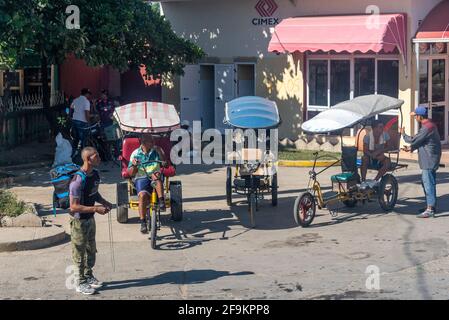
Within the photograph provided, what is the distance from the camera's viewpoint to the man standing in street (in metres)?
9.34

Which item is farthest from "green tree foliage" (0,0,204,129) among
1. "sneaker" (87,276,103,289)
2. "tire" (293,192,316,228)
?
"sneaker" (87,276,103,289)

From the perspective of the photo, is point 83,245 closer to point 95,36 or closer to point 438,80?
point 95,36

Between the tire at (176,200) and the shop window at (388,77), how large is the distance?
29.6 feet

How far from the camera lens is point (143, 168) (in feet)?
40.1

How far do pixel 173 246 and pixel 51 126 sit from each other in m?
9.83

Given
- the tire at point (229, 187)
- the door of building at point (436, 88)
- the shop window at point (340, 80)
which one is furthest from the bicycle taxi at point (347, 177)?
the shop window at point (340, 80)

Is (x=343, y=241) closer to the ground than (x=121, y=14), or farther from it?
closer to the ground

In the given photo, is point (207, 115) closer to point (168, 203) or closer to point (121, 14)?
point (121, 14)

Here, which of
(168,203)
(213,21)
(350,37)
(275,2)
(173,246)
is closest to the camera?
(173,246)

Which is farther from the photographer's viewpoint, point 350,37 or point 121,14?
point 350,37

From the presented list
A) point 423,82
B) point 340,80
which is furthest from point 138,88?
point 423,82

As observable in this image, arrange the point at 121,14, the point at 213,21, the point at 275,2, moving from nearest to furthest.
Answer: the point at 121,14 → the point at 275,2 → the point at 213,21
